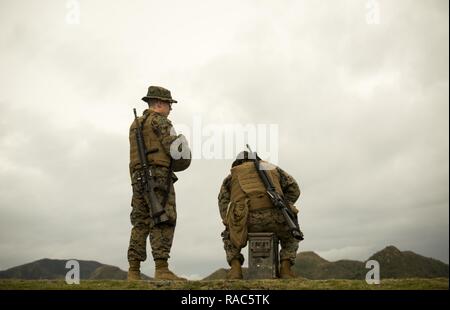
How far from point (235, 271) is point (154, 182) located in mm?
2370

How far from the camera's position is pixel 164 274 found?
31.4 feet

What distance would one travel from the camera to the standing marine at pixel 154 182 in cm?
985

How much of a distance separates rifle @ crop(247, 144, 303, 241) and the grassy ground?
7.00 feet

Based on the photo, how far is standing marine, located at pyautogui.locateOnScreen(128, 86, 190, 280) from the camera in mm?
9852

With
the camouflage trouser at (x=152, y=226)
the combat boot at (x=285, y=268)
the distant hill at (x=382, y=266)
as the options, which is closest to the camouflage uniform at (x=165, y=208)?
the camouflage trouser at (x=152, y=226)

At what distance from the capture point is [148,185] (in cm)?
1003

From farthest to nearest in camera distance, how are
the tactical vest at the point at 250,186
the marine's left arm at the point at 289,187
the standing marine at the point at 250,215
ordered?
the marine's left arm at the point at 289,187 → the tactical vest at the point at 250,186 → the standing marine at the point at 250,215

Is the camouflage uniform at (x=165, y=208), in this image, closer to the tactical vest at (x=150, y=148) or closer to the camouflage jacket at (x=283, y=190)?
the tactical vest at (x=150, y=148)

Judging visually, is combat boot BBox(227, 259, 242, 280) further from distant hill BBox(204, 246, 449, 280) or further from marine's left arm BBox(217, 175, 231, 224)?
distant hill BBox(204, 246, 449, 280)

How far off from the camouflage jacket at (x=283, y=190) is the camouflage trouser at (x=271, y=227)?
715 millimetres
